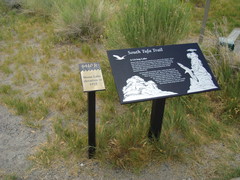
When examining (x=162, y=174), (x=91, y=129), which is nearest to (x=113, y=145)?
(x=91, y=129)

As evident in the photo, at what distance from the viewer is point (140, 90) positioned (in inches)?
102

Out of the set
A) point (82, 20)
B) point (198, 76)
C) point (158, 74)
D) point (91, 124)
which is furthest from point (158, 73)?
point (82, 20)

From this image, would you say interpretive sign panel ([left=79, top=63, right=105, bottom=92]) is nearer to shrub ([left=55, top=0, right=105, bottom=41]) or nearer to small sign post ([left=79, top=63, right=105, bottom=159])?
small sign post ([left=79, top=63, right=105, bottom=159])

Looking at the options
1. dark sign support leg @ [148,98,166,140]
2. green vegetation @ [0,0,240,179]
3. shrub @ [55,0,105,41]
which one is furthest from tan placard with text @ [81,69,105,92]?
shrub @ [55,0,105,41]

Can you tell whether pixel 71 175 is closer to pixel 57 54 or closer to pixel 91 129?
pixel 91 129

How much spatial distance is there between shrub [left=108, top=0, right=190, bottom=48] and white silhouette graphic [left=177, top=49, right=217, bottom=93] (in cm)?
132

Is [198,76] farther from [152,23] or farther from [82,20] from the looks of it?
[82,20]

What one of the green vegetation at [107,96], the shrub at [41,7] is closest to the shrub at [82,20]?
the green vegetation at [107,96]

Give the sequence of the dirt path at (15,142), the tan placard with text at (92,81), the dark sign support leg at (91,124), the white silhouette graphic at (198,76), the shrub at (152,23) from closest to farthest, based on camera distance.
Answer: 1. the tan placard with text at (92,81)
2. the dark sign support leg at (91,124)
3. the white silhouette graphic at (198,76)
4. the dirt path at (15,142)
5. the shrub at (152,23)

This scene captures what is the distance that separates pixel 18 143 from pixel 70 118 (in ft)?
2.22

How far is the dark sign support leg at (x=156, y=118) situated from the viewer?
2.85 metres

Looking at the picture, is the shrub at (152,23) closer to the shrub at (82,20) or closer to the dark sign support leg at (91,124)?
the shrub at (82,20)

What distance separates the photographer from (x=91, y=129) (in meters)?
2.84

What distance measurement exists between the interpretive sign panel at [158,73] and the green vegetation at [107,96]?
60cm
